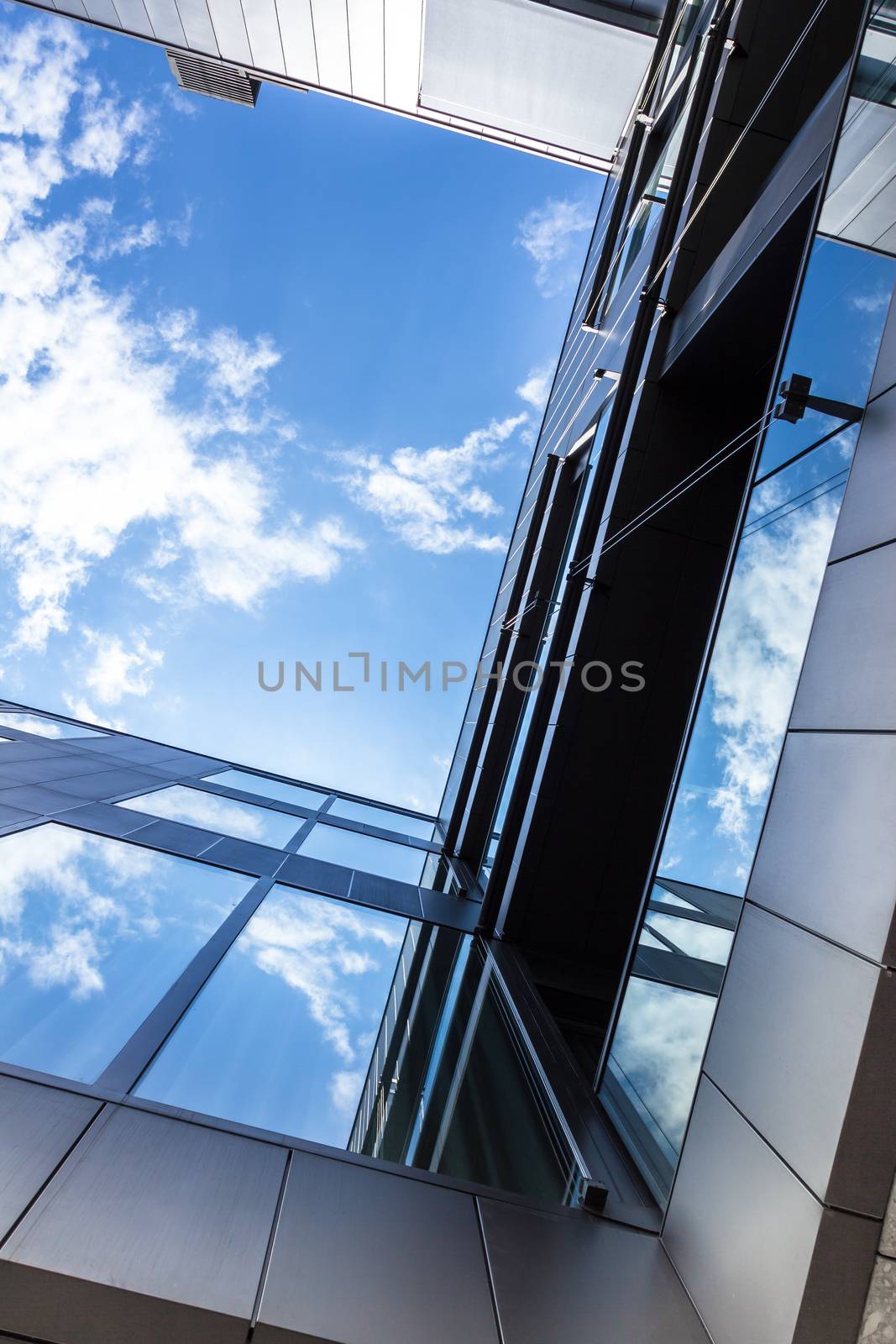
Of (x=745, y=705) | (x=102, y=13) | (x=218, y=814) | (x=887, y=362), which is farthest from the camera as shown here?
(x=102, y=13)

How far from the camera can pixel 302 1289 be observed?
8.25 ft

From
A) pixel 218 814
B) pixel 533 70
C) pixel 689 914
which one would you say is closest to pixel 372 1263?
pixel 689 914

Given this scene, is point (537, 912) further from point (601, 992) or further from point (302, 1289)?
point (302, 1289)

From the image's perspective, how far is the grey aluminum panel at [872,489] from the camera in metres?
3.02

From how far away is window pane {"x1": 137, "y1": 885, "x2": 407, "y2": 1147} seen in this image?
3.67m

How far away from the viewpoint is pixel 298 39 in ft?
55.9

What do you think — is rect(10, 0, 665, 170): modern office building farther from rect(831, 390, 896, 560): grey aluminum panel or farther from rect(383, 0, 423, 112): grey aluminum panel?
rect(831, 390, 896, 560): grey aluminum panel

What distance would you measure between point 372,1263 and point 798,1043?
1.60 m

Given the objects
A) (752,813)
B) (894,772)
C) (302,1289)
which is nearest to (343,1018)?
(302,1289)

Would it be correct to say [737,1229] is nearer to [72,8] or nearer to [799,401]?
[799,401]

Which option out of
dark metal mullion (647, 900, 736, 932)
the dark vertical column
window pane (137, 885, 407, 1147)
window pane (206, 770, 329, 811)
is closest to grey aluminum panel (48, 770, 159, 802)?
window pane (206, 770, 329, 811)

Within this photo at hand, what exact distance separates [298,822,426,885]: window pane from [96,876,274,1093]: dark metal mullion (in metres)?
3.43

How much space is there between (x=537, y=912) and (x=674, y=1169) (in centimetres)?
404

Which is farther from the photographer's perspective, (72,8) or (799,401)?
(72,8)
